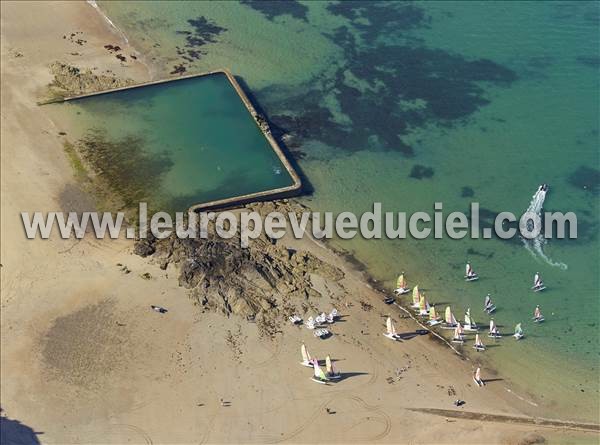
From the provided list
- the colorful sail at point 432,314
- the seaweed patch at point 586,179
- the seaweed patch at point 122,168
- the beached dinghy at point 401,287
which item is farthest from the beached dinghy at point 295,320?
the seaweed patch at point 586,179

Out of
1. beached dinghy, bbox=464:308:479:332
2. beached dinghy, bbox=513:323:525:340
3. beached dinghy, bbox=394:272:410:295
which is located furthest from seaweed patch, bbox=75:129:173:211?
beached dinghy, bbox=513:323:525:340

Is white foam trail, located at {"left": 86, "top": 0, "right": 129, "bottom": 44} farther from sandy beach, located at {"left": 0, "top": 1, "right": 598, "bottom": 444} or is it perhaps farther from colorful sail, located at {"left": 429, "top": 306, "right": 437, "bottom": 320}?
colorful sail, located at {"left": 429, "top": 306, "right": 437, "bottom": 320}

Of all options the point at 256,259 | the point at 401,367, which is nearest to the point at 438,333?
the point at 401,367

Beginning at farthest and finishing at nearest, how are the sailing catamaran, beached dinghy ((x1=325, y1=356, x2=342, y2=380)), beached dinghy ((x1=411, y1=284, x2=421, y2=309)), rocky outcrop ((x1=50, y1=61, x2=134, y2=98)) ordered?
rocky outcrop ((x1=50, y1=61, x2=134, y2=98))
the sailing catamaran
beached dinghy ((x1=411, y1=284, x2=421, y2=309))
beached dinghy ((x1=325, y1=356, x2=342, y2=380))

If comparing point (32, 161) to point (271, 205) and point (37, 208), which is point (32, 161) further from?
point (271, 205)

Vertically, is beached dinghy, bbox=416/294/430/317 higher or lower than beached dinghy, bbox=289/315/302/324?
higher
